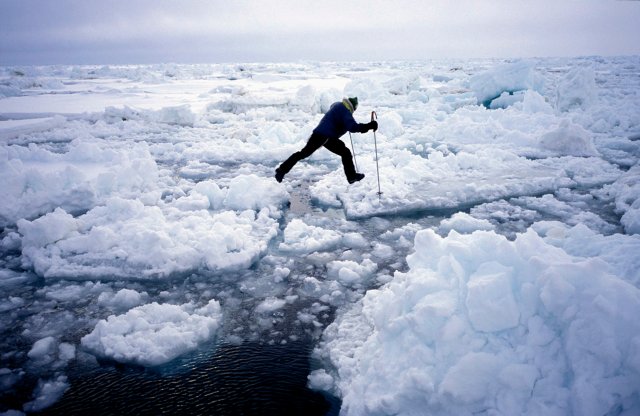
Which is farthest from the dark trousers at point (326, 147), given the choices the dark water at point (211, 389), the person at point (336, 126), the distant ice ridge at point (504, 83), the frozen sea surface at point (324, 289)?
the distant ice ridge at point (504, 83)

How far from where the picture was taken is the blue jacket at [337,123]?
4918mm

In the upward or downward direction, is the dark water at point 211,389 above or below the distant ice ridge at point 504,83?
below

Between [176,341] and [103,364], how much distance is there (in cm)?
52

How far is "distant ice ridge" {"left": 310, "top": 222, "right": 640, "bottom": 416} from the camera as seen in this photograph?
6.31 feet

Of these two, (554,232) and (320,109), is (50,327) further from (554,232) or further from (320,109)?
(320,109)

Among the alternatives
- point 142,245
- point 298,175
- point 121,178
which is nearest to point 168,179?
point 121,178

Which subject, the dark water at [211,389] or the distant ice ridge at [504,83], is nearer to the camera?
the dark water at [211,389]

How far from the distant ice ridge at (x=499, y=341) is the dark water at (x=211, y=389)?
181mm

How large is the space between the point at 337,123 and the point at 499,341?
3471mm

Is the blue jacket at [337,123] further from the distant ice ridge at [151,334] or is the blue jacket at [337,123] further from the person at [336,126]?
the distant ice ridge at [151,334]

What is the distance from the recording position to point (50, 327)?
3.18 metres

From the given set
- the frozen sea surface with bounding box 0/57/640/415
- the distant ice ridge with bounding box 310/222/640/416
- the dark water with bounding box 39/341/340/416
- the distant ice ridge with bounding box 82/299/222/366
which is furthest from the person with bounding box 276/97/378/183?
the dark water with bounding box 39/341/340/416

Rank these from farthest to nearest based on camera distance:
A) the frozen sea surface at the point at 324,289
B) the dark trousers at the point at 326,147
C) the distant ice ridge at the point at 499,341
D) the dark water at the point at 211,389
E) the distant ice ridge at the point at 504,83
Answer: the distant ice ridge at the point at 504,83, the dark trousers at the point at 326,147, the dark water at the point at 211,389, the frozen sea surface at the point at 324,289, the distant ice ridge at the point at 499,341

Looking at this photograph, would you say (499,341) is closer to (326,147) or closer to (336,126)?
(336,126)
